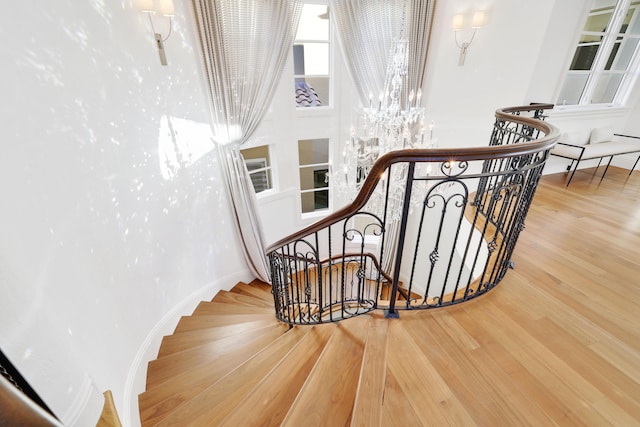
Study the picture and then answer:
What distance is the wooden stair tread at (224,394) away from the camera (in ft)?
5.07

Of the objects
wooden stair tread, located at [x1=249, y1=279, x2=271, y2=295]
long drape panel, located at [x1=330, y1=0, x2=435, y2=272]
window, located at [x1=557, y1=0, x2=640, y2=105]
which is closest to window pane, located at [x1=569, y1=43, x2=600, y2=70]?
window, located at [x1=557, y1=0, x2=640, y2=105]

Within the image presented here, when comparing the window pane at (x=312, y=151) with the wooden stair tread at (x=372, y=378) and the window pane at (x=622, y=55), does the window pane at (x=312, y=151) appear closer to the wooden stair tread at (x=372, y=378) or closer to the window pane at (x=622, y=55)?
the wooden stair tread at (x=372, y=378)

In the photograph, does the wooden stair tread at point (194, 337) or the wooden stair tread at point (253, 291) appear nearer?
the wooden stair tread at point (194, 337)

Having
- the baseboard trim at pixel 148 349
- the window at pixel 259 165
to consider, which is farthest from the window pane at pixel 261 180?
the baseboard trim at pixel 148 349

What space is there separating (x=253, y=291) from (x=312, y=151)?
2807 mm

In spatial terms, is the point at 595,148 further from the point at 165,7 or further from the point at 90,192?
the point at 90,192

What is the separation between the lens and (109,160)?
1.92 m

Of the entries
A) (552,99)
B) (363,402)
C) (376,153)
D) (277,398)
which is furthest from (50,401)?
(552,99)

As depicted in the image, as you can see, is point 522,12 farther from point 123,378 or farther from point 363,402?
point 123,378

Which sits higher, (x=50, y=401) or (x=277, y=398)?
(x=50, y=401)

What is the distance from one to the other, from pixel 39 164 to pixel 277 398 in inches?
63.4

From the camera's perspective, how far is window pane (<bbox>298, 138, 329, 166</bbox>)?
17.5 feet

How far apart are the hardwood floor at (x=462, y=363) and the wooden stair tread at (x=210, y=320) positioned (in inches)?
9.2

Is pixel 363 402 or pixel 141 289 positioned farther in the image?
pixel 141 289
